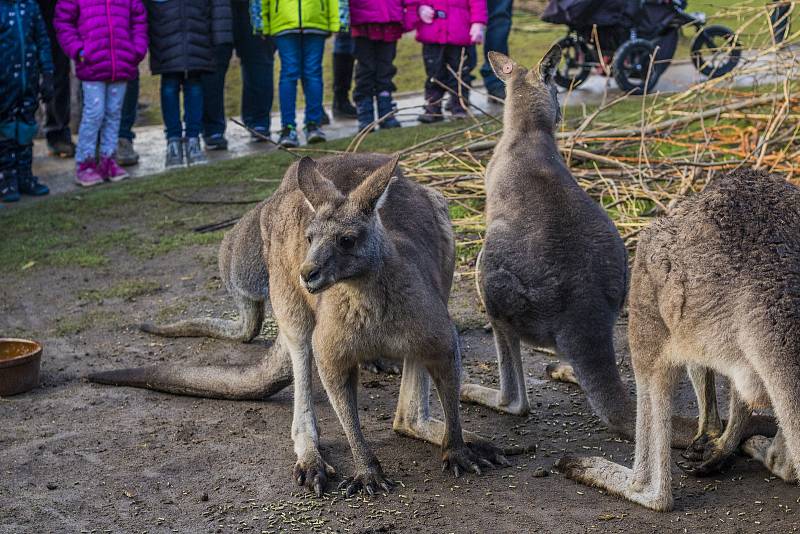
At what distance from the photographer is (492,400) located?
3.64m

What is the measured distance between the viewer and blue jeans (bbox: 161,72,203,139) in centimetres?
768

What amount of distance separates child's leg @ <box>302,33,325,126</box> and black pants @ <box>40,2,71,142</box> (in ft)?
5.65

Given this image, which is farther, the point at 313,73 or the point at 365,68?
the point at 365,68

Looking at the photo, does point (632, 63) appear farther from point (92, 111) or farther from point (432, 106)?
point (92, 111)

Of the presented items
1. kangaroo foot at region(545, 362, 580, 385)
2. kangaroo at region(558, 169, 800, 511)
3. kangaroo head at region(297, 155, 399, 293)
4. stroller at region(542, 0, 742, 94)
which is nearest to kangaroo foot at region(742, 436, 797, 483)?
kangaroo at region(558, 169, 800, 511)

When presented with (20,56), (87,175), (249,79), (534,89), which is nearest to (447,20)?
(249,79)

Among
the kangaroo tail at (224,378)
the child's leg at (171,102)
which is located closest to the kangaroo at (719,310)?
the kangaroo tail at (224,378)

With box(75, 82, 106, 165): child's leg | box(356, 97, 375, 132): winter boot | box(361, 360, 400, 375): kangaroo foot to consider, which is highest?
box(75, 82, 106, 165): child's leg

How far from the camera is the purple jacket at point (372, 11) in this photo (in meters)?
8.20

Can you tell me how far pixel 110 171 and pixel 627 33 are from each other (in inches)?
181

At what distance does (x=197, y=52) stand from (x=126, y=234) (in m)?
1.94

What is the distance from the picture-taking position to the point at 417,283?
10.1 feet

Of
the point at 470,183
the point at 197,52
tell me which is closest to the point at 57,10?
the point at 197,52

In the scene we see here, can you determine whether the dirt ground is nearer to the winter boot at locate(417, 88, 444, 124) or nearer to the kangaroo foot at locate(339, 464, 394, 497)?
the kangaroo foot at locate(339, 464, 394, 497)
